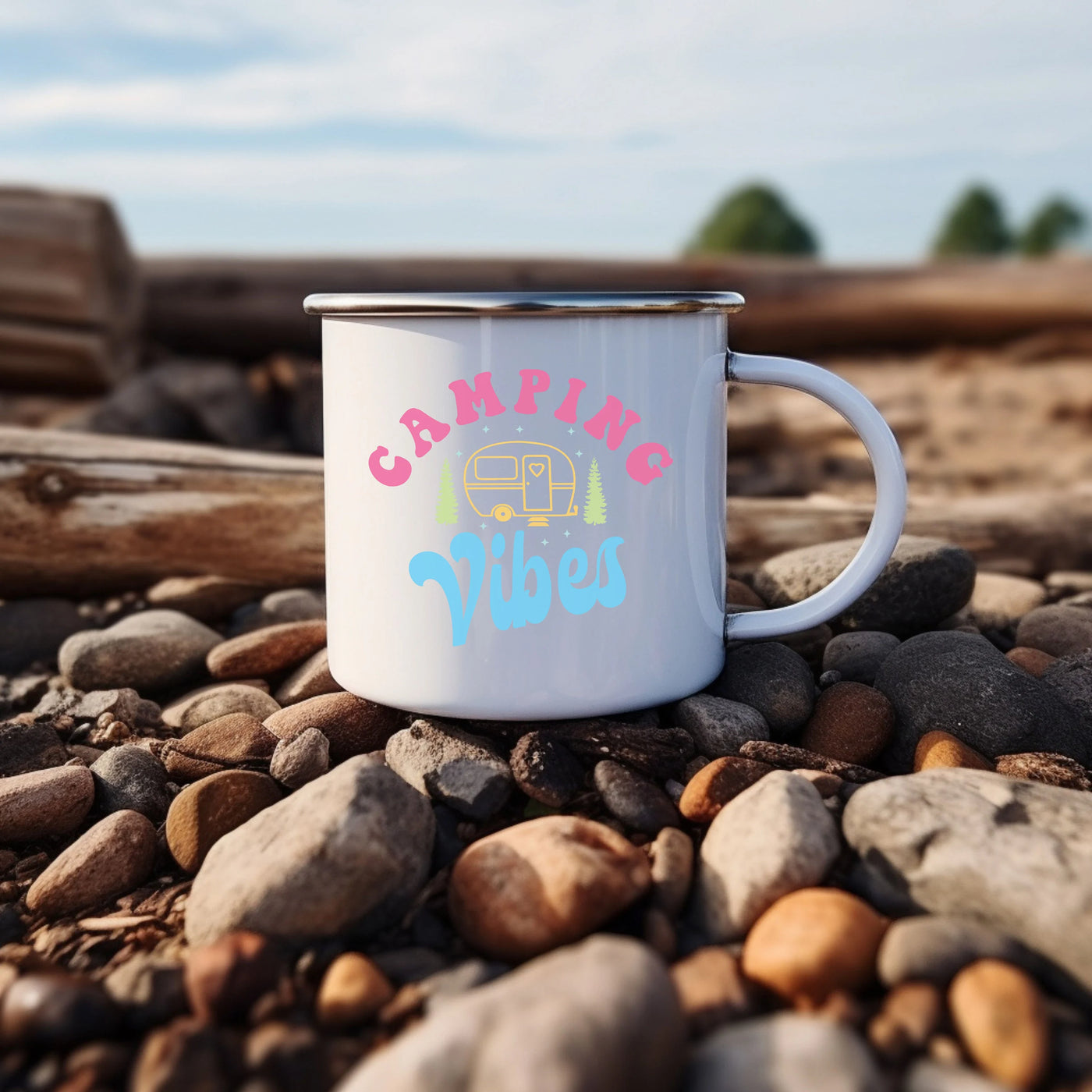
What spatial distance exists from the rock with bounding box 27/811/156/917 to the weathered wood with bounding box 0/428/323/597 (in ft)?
3.65

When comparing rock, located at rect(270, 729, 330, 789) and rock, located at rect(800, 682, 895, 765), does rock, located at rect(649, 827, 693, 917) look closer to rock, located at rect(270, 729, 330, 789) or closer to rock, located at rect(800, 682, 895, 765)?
rock, located at rect(800, 682, 895, 765)

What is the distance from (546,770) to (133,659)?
1054 mm

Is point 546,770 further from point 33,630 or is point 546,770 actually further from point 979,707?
point 33,630

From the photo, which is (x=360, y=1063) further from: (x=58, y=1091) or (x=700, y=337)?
(x=700, y=337)

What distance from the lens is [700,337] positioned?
1.79m

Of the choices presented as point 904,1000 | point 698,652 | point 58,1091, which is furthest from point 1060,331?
point 58,1091

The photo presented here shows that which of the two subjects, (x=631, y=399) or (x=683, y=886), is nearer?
(x=683, y=886)

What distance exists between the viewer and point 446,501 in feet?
5.69

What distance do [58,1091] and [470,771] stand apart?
0.69m

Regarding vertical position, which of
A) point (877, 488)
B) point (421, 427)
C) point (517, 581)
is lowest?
point (517, 581)

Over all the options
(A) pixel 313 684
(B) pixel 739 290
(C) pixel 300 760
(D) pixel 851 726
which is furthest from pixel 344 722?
(B) pixel 739 290

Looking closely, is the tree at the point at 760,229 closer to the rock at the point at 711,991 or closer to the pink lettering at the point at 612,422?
the pink lettering at the point at 612,422

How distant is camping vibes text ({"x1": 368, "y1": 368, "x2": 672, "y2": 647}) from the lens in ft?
5.55

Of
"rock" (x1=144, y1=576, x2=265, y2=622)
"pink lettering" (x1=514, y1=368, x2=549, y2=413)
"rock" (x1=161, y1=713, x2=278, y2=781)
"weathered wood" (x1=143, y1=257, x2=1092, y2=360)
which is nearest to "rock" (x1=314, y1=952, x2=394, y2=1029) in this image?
"rock" (x1=161, y1=713, x2=278, y2=781)
